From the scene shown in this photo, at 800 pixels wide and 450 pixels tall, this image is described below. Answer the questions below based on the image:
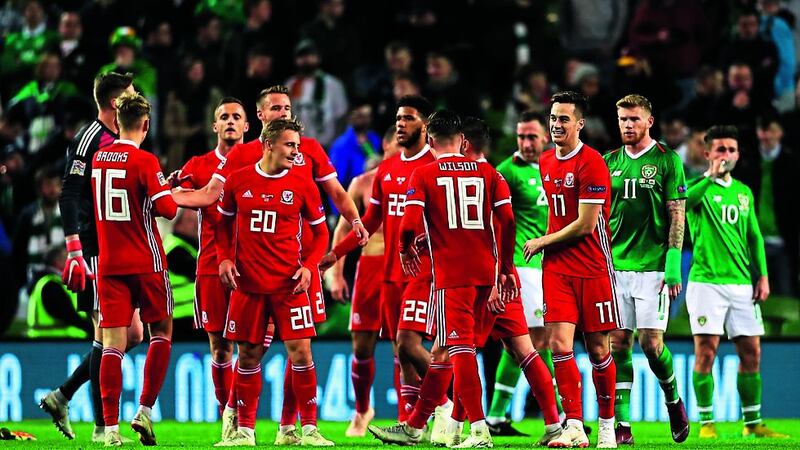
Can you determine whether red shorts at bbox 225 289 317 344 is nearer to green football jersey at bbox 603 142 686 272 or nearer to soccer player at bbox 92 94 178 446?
soccer player at bbox 92 94 178 446

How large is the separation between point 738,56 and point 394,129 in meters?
6.37

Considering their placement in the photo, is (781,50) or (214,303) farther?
(781,50)

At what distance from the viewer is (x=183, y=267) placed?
14.2 meters

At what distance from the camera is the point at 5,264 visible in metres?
15.4

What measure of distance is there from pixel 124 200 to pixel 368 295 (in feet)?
8.13

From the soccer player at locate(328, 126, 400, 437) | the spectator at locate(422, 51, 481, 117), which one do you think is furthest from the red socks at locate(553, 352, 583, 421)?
the spectator at locate(422, 51, 481, 117)

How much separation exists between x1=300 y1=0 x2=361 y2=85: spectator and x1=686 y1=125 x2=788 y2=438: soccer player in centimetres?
687

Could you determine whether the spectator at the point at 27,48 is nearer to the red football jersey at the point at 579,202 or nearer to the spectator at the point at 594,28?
the spectator at the point at 594,28

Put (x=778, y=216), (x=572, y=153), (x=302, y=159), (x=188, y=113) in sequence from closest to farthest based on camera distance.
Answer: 1. (x=572, y=153)
2. (x=302, y=159)
3. (x=778, y=216)
4. (x=188, y=113)

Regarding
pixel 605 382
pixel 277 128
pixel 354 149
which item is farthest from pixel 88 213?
pixel 354 149

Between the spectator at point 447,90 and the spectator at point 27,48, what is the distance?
538 centimetres

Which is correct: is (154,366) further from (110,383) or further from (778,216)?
(778,216)

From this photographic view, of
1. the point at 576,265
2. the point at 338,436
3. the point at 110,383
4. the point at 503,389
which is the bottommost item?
the point at 338,436

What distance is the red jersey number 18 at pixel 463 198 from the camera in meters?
9.88
